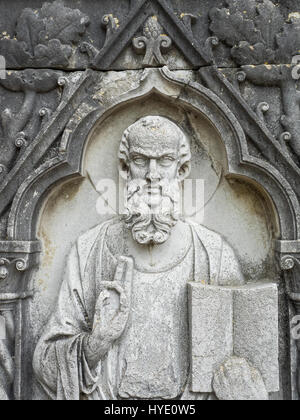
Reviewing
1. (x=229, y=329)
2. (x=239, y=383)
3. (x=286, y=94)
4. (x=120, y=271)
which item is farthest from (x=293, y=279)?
(x=286, y=94)

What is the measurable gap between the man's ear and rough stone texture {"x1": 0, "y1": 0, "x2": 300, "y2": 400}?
27cm

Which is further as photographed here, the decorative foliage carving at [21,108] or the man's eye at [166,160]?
the decorative foliage carving at [21,108]

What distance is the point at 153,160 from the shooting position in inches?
123

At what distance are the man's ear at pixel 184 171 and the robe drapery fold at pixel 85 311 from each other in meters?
0.38

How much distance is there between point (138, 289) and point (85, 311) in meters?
0.43

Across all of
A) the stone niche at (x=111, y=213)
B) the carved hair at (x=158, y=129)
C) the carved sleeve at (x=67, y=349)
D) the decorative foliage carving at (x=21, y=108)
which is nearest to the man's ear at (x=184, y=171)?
the carved hair at (x=158, y=129)

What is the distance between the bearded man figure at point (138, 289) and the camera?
3.05 meters

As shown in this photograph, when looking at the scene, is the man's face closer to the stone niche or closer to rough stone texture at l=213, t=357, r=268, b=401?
the stone niche

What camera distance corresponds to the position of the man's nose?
3082 mm

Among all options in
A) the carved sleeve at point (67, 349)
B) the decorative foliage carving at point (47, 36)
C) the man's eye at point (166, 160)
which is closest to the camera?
the carved sleeve at point (67, 349)

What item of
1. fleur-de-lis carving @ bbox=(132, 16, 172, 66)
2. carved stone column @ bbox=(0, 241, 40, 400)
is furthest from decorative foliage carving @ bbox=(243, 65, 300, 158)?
carved stone column @ bbox=(0, 241, 40, 400)

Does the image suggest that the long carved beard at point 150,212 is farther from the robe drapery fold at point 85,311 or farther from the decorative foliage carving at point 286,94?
the decorative foliage carving at point 286,94
